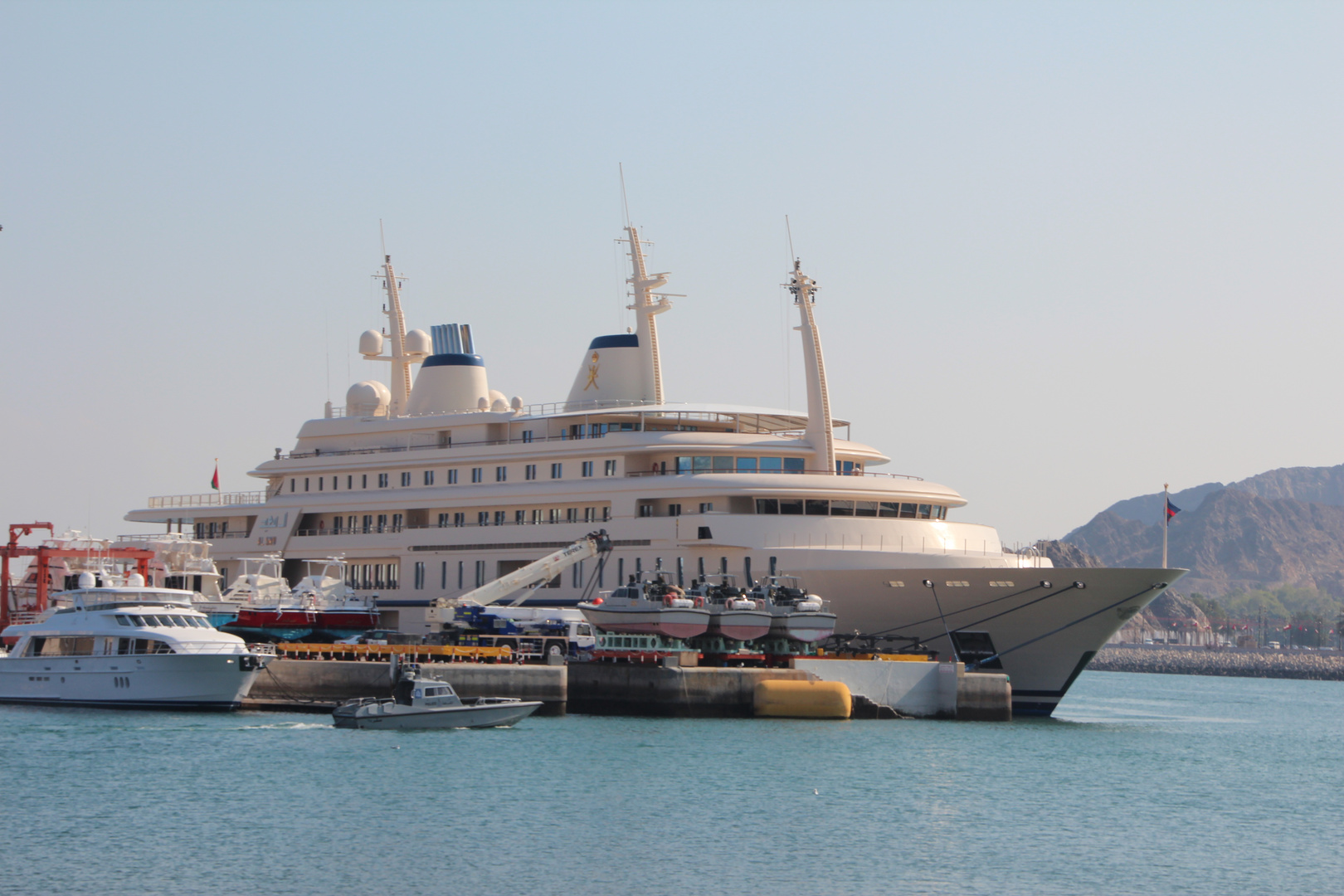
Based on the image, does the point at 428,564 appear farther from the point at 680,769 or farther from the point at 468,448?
the point at 680,769

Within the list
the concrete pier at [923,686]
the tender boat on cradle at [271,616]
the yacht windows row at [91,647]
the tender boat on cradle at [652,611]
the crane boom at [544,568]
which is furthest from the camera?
the tender boat on cradle at [271,616]

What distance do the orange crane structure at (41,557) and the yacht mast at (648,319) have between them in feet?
81.9

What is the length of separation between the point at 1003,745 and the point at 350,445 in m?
37.2

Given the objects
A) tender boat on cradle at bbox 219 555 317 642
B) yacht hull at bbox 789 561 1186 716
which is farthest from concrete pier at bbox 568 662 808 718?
tender boat on cradle at bbox 219 555 317 642

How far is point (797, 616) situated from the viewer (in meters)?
51.2

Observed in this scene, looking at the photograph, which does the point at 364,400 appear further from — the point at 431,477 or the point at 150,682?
the point at 150,682

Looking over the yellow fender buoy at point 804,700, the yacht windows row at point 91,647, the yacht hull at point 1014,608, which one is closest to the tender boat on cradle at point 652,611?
the yellow fender buoy at point 804,700

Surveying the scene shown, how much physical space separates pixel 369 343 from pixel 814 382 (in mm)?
27411

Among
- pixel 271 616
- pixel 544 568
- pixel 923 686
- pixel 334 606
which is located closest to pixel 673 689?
pixel 923 686

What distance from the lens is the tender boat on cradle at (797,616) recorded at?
5125 cm

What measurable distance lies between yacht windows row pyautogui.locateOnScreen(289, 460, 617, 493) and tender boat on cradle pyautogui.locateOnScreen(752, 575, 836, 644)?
37.3 ft

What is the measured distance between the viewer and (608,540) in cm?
5975

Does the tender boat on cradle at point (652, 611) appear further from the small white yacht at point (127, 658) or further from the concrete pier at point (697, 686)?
the small white yacht at point (127, 658)

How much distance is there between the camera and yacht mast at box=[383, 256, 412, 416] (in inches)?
3031
